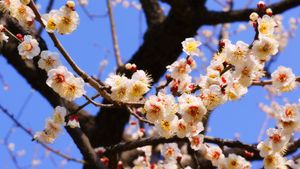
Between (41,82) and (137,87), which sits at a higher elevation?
(41,82)

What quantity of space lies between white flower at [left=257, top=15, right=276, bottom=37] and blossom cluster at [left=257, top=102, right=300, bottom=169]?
34cm

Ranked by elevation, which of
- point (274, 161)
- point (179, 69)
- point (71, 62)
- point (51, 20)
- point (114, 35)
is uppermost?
point (114, 35)

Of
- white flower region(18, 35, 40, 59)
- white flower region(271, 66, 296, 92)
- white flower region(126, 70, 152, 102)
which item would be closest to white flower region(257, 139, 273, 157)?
white flower region(271, 66, 296, 92)

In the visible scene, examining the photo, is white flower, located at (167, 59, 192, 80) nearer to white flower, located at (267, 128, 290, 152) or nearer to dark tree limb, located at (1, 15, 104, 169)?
white flower, located at (267, 128, 290, 152)

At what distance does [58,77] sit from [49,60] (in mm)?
93

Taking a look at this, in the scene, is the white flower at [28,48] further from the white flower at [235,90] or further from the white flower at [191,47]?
the white flower at [235,90]

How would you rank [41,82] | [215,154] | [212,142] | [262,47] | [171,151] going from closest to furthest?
[262,47]
[215,154]
[212,142]
[171,151]
[41,82]

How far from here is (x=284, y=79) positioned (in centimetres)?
200

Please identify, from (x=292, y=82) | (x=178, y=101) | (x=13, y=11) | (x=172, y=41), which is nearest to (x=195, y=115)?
(x=178, y=101)

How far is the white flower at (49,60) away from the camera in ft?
6.65

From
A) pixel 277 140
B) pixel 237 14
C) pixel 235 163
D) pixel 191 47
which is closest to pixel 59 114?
pixel 191 47

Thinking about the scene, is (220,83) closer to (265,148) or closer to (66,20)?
(265,148)

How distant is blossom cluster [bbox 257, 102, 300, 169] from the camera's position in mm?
2057

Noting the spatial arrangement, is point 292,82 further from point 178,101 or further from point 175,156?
point 175,156
